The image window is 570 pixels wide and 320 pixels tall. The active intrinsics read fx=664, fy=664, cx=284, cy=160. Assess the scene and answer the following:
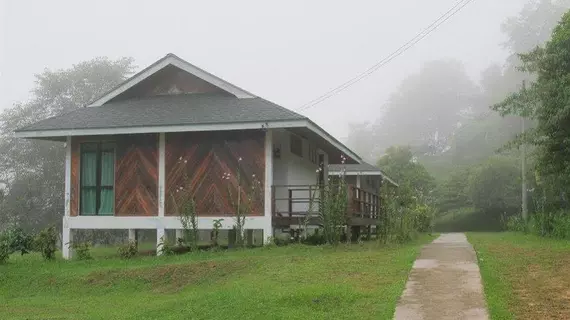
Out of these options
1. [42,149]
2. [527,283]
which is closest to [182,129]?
[527,283]

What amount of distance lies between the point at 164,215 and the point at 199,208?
1051mm

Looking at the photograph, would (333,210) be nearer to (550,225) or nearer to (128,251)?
(128,251)

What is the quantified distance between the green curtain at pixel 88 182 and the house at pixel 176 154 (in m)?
0.03

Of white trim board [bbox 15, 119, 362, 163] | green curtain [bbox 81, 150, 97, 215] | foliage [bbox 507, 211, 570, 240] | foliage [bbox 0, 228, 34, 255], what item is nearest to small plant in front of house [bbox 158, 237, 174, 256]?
green curtain [bbox 81, 150, 97, 215]

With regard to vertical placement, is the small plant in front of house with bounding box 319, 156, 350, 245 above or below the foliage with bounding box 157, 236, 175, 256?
above

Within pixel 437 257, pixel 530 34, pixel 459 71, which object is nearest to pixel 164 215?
pixel 437 257

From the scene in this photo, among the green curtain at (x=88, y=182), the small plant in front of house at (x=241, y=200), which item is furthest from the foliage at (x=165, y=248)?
the green curtain at (x=88, y=182)

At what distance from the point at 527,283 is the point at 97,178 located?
525 inches

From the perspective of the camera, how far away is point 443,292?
1001cm

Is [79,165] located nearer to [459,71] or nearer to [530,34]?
[530,34]

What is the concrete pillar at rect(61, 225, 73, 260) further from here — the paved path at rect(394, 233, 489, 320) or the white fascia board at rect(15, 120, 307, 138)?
the paved path at rect(394, 233, 489, 320)

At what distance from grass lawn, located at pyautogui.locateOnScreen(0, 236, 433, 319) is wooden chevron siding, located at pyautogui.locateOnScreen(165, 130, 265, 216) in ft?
6.81

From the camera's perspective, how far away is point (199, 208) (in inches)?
746

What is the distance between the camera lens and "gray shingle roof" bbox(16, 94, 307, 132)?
18.1 m
